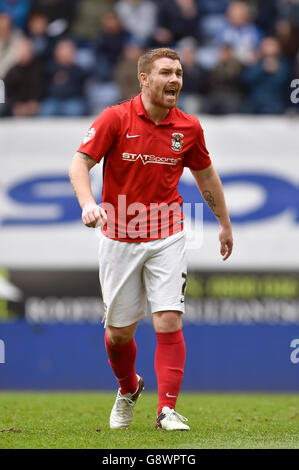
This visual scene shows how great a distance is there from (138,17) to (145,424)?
793cm

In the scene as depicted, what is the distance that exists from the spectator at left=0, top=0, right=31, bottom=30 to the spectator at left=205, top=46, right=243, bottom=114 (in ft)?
9.86

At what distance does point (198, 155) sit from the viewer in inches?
246

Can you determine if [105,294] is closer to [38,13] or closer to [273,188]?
[273,188]

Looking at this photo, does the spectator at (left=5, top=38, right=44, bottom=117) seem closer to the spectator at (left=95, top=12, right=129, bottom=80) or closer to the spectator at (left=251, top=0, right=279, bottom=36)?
the spectator at (left=95, top=12, right=129, bottom=80)

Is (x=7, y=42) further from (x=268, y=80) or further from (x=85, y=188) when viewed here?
(x=85, y=188)

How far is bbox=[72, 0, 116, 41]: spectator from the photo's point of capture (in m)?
12.6

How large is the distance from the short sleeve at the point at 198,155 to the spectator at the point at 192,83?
17.7ft

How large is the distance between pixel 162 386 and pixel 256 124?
20.8ft

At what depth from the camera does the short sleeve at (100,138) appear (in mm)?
5783

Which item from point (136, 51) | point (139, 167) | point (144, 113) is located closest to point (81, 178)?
point (139, 167)

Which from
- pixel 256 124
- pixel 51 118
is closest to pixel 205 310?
pixel 256 124

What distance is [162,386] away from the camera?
5777mm

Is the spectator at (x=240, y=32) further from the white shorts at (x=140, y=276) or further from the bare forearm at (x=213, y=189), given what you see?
the white shorts at (x=140, y=276)

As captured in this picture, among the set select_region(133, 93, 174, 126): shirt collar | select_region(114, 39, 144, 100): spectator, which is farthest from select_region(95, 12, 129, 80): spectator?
select_region(133, 93, 174, 126): shirt collar
